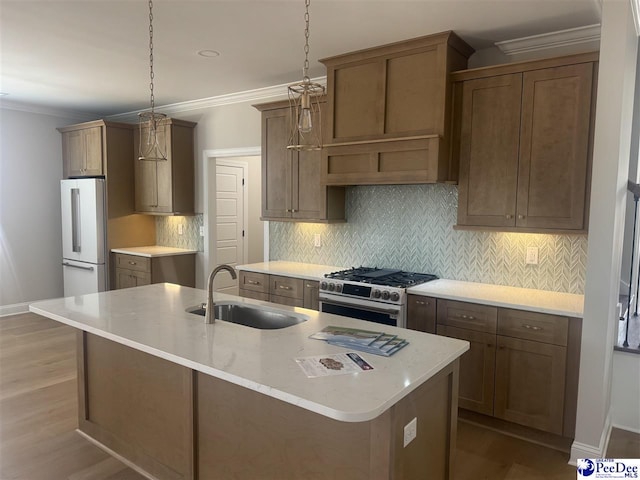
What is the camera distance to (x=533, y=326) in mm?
2875

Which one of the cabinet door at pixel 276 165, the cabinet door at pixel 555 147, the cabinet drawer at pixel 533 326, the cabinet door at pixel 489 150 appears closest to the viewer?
the cabinet drawer at pixel 533 326

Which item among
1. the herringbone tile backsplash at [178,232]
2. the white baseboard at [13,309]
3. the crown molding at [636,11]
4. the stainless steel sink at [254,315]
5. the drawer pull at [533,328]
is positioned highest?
the crown molding at [636,11]

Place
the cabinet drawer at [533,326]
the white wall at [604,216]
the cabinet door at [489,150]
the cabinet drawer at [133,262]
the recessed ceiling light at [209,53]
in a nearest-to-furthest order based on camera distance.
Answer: the white wall at [604,216]
the cabinet drawer at [533,326]
the cabinet door at [489,150]
the recessed ceiling light at [209,53]
the cabinet drawer at [133,262]

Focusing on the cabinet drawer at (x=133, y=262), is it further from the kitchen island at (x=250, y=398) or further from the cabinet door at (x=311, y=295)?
the kitchen island at (x=250, y=398)

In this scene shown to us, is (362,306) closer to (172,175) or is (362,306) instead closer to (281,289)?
(281,289)

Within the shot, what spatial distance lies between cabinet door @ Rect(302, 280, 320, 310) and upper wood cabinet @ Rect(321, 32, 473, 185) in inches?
35.0

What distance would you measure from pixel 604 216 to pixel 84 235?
565 centimetres

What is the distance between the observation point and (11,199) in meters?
5.94

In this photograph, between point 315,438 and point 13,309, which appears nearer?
point 315,438

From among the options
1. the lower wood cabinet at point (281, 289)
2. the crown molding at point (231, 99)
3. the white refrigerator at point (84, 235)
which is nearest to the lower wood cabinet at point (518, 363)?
the lower wood cabinet at point (281, 289)

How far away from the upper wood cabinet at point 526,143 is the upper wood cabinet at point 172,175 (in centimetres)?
348

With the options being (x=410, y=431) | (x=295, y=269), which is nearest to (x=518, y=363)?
(x=410, y=431)

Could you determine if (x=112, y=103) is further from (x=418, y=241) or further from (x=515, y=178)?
(x=515, y=178)

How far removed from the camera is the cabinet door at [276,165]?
4406 millimetres
